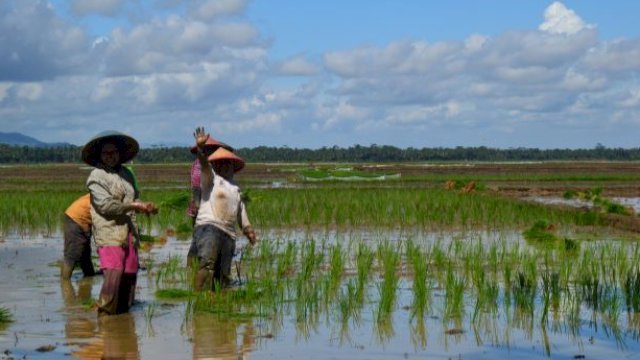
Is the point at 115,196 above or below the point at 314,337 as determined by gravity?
above

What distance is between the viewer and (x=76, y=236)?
318 inches

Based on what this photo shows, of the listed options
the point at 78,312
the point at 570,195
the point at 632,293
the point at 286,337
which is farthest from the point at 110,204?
the point at 570,195

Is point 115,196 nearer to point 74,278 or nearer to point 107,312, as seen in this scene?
point 107,312

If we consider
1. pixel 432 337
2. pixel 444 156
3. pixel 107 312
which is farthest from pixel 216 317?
pixel 444 156

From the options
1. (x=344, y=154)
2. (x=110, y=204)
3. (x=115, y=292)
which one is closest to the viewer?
(x=110, y=204)

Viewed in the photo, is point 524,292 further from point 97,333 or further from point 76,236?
point 76,236

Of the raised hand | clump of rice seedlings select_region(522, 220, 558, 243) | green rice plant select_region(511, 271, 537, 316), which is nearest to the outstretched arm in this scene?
the raised hand

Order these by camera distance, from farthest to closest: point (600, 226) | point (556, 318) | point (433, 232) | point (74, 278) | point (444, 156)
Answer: point (444, 156)
point (600, 226)
point (433, 232)
point (74, 278)
point (556, 318)

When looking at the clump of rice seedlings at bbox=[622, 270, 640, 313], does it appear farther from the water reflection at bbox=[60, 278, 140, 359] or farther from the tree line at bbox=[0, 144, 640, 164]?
the tree line at bbox=[0, 144, 640, 164]

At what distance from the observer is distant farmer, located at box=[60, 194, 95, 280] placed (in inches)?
318

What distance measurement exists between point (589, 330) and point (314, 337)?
170 centimetres

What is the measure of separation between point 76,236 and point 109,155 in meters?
2.19

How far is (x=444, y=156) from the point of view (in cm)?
9706

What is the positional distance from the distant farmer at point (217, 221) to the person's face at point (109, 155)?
0.69m
